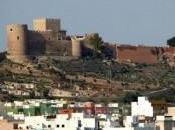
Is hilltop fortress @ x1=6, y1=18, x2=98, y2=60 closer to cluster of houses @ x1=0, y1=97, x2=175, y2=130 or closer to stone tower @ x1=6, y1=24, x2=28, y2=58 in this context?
stone tower @ x1=6, y1=24, x2=28, y2=58

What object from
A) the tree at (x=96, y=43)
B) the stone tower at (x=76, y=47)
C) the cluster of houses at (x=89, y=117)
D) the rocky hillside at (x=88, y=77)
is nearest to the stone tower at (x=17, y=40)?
the rocky hillside at (x=88, y=77)

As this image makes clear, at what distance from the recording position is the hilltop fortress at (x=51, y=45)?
11750 cm

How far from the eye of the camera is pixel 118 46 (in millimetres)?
124688

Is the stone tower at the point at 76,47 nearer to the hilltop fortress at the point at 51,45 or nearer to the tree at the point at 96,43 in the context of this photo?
the hilltop fortress at the point at 51,45

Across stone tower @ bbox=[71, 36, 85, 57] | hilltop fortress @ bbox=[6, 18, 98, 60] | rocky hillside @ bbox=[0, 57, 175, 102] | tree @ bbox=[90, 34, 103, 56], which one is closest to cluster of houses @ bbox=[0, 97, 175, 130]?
rocky hillside @ bbox=[0, 57, 175, 102]

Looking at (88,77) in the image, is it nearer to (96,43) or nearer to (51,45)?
(96,43)

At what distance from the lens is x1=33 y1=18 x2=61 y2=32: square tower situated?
12106 centimetres

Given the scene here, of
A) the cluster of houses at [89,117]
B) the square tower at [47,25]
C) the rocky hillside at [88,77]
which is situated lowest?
the cluster of houses at [89,117]

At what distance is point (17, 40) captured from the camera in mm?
118188

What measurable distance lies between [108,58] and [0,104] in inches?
1453

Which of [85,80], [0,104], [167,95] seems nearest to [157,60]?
[85,80]

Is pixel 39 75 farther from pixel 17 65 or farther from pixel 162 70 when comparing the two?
pixel 162 70

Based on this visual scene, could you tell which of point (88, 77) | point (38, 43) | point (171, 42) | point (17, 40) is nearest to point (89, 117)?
point (88, 77)

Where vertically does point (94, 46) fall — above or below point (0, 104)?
above
